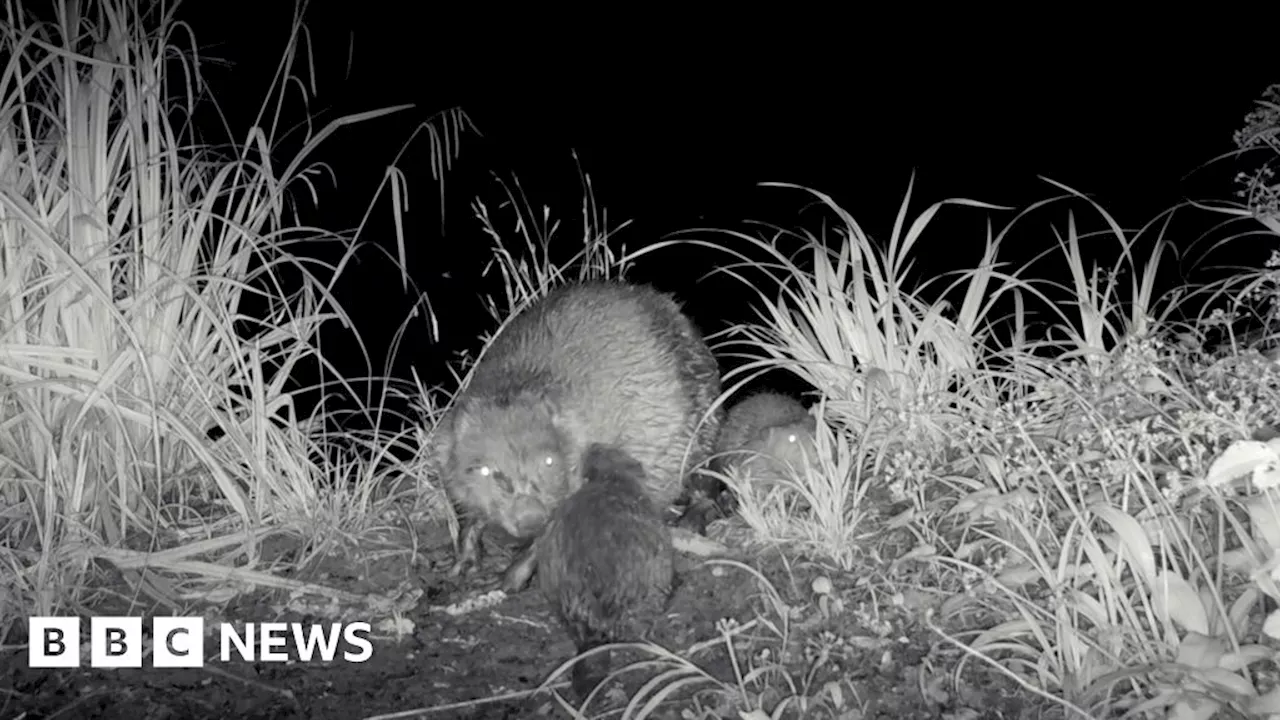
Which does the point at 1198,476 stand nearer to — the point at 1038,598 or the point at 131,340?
the point at 1038,598

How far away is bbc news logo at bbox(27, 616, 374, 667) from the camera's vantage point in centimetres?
335

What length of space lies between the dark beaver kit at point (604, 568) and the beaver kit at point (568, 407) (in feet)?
0.83

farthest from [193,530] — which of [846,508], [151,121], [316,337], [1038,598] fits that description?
[1038,598]

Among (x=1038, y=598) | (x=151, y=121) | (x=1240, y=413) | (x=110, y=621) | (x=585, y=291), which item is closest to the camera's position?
(x=1240, y=413)

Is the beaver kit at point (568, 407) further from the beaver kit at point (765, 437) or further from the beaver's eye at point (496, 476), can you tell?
the beaver kit at point (765, 437)

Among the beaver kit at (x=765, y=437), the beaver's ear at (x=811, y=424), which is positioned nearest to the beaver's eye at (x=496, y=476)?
the beaver kit at (x=765, y=437)

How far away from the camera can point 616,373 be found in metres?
4.41

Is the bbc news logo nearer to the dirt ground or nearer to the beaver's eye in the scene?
the dirt ground

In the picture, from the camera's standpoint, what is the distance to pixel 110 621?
11.6 feet

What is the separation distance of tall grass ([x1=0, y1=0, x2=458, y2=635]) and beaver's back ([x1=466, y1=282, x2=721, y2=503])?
67cm

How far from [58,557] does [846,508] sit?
2.46m

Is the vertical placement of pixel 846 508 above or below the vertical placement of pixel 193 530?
above

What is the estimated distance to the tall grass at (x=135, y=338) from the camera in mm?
3936

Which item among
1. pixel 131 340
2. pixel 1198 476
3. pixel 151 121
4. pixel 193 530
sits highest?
pixel 151 121
